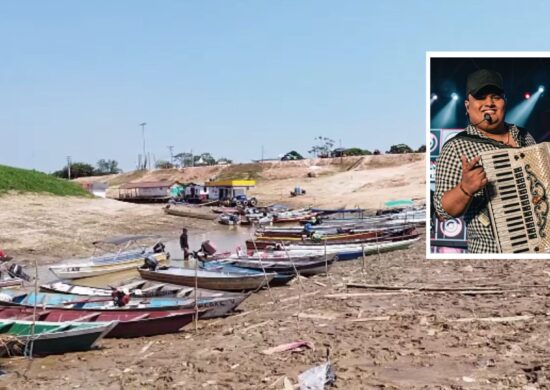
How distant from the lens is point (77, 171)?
110 metres

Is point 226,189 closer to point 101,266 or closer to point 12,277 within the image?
point 101,266

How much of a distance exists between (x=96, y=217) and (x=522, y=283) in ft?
101

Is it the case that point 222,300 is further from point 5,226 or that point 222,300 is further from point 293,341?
point 5,226

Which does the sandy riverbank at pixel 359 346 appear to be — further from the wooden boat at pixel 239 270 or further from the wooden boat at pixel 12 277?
the wooden boat at pixel 12 277

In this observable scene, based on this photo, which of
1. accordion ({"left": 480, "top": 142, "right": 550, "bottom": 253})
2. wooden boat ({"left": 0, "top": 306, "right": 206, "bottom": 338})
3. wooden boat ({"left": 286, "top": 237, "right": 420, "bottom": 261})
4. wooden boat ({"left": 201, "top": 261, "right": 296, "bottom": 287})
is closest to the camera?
accordion ({"left": 480, "top": 142, "right": 550, "bottom": 253})

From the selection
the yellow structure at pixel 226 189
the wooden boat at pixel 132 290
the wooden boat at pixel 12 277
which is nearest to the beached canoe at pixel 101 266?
the wooden boat at pixel 12 277

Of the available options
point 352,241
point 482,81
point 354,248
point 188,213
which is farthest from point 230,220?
point 482,81

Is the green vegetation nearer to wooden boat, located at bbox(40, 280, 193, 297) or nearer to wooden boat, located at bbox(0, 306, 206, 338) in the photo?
wooden boat, located at bbox(40, 280, 193, 297)

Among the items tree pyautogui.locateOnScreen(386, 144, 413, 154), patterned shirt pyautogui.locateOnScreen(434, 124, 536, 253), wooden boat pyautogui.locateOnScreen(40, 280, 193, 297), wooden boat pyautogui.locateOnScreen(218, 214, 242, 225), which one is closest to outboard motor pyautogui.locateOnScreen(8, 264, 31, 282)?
wooden boat pyautogui.locateOnScreen(40, 280, 193, 297)

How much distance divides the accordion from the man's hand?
0.10m

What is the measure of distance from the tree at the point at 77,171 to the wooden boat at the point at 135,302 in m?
94.8

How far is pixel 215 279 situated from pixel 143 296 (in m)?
2.49

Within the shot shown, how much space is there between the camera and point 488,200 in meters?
9.91

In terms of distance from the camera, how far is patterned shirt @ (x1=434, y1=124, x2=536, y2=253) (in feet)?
32.5
